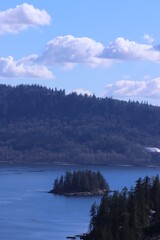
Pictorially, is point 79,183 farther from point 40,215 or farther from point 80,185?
point 40,215

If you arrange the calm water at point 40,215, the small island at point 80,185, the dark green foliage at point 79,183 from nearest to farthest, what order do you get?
1. the calm water at point 40,215
2. the small island at point 80,185
3. the dark green foliage at point 79,183

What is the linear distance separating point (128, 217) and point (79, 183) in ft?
285

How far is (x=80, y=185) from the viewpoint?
16775 cm

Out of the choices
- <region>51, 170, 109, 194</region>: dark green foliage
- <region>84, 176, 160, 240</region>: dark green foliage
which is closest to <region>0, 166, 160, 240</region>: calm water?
<region>51, 170, 109, 194</region>: dark green foliage

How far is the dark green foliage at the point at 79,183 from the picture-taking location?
541 feet

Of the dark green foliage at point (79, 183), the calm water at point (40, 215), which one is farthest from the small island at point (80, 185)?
the calm water at point (40, 215)

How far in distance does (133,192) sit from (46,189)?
8224 centimetres

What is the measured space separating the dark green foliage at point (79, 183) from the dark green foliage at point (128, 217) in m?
70.3

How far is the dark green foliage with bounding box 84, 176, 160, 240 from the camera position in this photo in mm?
75081

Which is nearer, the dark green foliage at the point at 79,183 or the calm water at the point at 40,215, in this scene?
the calm water at the point at 40,215

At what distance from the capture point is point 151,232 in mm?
77562

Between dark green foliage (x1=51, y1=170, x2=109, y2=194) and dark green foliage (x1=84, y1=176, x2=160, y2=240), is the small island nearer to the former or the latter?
dark green foliage (x1=51, y1=170, x2=109, y2=194)

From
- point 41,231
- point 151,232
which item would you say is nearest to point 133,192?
point 41,231

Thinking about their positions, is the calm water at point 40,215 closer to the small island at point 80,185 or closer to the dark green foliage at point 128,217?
the small island at point 80,185
